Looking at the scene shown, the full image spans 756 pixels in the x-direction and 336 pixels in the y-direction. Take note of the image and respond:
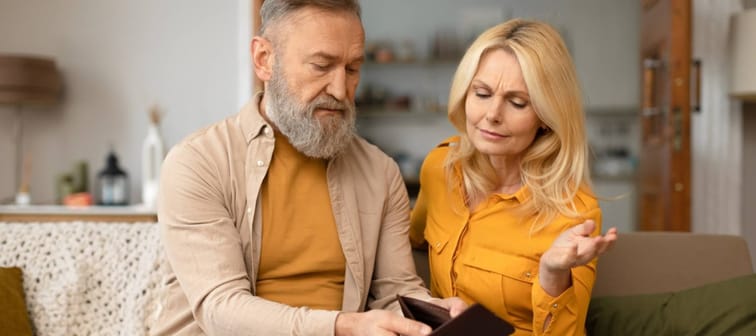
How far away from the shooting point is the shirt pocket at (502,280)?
196 cm

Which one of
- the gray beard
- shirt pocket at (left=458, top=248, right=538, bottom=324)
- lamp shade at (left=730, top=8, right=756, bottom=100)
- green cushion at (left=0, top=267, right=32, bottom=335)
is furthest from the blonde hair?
lamp shade at (left=730, top=8, right=756, bottom=100)

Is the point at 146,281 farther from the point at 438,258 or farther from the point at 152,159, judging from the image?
the point at 152,159

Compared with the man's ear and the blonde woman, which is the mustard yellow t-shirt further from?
the blonde woman

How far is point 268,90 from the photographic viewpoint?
2047 mm

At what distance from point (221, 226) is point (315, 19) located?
53 cm

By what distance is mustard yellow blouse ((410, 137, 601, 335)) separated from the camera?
1867mm

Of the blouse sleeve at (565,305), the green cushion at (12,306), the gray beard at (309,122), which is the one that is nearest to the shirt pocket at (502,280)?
the blouse sleeve at (565,305)

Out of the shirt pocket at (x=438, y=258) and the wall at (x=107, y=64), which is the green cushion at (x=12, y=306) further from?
the wall at (x=107, y=64)

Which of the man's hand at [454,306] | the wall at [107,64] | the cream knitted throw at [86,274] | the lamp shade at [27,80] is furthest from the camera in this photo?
the wall at [107,64]

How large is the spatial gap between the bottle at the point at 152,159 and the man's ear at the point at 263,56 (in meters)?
2.69

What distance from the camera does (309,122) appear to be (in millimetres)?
1938

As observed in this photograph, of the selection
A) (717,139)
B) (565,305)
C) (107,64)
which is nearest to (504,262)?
(565,305)

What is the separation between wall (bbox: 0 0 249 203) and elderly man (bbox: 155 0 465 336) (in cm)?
297

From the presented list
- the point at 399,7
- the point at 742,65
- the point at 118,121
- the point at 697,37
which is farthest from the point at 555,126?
the point at 399,7
